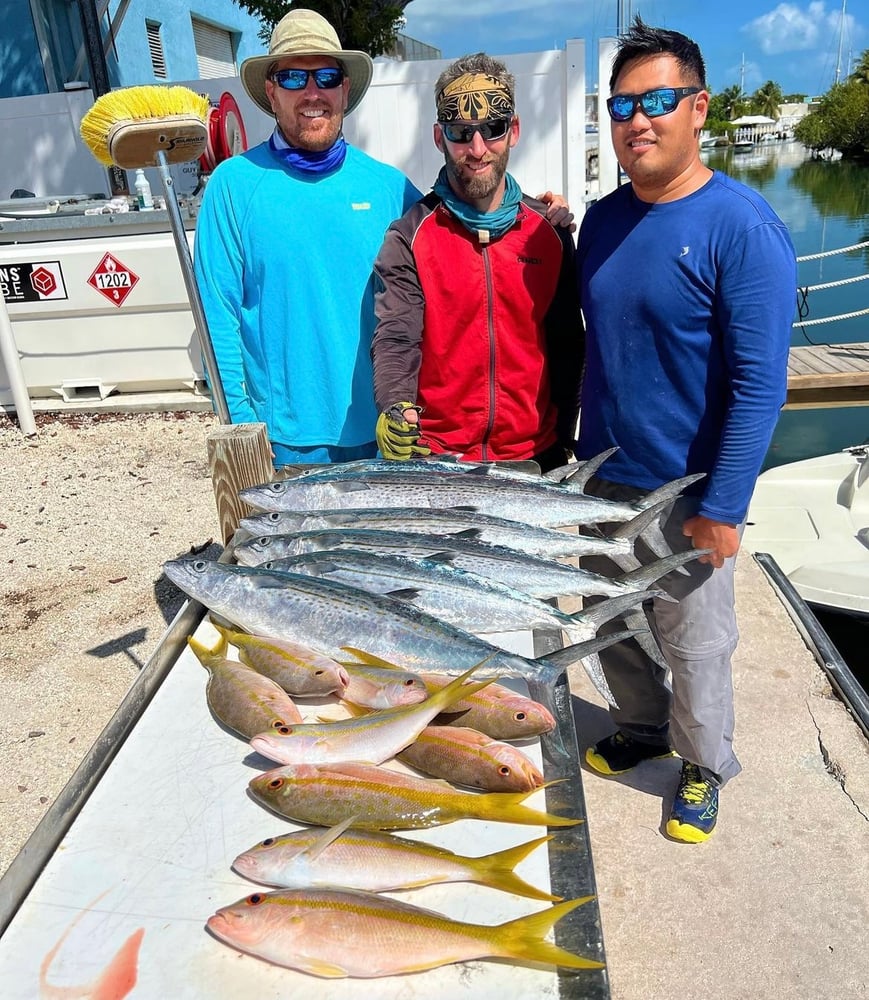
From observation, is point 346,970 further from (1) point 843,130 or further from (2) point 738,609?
(1) point 843,130

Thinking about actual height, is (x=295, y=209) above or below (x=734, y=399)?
above

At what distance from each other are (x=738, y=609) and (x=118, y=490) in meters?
5.12

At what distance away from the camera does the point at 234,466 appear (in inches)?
115

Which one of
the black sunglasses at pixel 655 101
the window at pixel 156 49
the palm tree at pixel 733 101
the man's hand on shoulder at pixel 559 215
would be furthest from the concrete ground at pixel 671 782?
the palm tree at pixel 733 101

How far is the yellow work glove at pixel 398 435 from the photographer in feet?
9.78

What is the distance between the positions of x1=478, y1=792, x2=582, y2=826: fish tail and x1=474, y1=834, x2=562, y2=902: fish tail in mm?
76

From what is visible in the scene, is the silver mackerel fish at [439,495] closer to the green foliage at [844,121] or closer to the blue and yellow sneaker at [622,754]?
the blue and yellow sneaker at [622,754]

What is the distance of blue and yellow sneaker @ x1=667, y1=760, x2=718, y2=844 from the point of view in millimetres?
3047

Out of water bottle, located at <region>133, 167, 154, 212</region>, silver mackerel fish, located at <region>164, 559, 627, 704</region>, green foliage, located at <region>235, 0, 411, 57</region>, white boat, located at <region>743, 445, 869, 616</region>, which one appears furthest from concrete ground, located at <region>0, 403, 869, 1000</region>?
green foliage, located at <region>235, 0, 411, 57</region>

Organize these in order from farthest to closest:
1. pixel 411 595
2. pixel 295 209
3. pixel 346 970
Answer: pixel 295 209
pixel 411 595
pixel 346 970

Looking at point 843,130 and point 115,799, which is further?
point 843,130

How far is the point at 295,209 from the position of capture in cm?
336

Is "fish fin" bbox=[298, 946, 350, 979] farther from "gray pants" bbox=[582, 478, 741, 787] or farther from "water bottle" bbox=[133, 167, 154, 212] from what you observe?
"water bottle" bbox=[133, 167, 154, 212]

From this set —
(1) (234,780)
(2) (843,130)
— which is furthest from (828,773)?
(2) (843,130)
